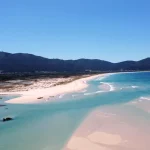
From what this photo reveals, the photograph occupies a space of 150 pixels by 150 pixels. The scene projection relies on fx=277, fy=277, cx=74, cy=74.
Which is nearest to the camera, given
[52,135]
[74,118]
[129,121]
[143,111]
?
[52,135]

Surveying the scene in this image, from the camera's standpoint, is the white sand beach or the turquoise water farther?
the turquoise water

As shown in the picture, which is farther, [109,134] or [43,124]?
[43,124]

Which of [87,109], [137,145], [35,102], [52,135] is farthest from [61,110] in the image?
[137,145]

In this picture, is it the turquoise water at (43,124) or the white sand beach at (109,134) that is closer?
the white sand beach at (109,134)

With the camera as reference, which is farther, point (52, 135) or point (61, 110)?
point (61, 110)

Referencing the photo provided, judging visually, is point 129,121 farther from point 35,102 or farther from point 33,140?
point 35,102

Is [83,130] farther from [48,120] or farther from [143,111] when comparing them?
[143,111]

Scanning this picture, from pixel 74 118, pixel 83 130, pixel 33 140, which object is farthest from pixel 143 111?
pixel 33 140

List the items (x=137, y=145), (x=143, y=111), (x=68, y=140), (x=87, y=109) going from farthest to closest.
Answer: (x=87, y=109)
(x=143, y=111)
(x=68, y=140)
(x=137, y=145)

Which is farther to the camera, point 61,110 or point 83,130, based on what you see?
point 61,110
